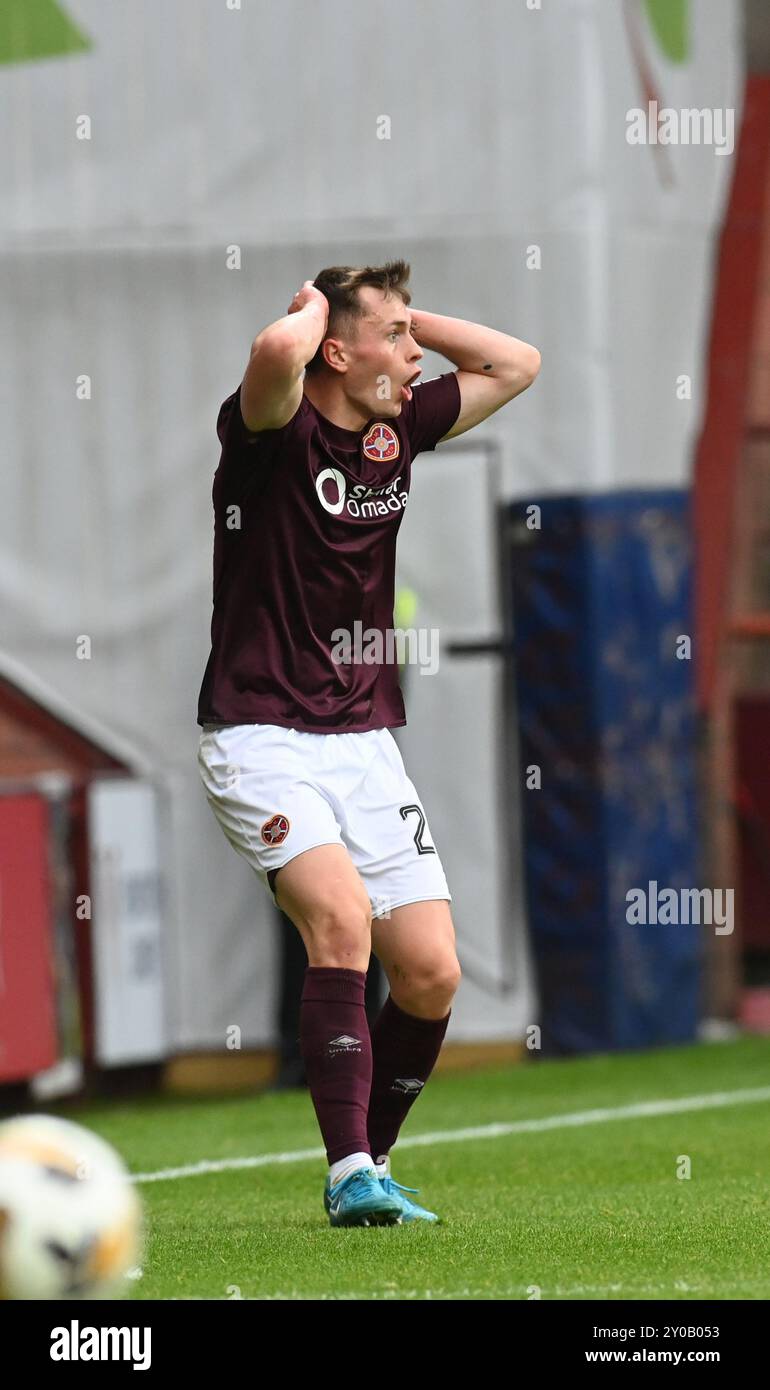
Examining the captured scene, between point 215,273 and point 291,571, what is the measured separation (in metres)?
5.91

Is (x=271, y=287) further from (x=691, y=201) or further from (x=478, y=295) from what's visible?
(x=691, y=201)

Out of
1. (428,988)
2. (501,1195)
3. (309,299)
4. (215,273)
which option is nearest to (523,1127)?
(501,1195)

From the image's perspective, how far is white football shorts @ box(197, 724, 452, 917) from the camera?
5129 millimetres

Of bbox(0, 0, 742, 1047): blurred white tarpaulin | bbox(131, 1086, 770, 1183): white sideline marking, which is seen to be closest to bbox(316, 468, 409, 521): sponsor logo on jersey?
bbox(131, 1086, 770, 1183): white sideline marking

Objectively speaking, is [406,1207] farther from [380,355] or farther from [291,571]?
[380,355]

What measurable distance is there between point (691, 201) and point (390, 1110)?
701 centimetres

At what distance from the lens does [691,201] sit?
37.5 ft

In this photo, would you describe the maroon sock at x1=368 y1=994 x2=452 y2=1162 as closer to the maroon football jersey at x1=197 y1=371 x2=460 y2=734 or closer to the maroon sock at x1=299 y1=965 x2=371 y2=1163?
the maroon sock at x1=299 y1=965 x2=371 y2=1163

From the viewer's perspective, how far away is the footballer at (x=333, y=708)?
5086 mm

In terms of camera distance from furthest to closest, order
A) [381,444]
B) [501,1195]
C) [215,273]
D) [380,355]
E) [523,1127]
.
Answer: [215,273] < [523,1127] < [501,1195] < [381,444] < [380,355]

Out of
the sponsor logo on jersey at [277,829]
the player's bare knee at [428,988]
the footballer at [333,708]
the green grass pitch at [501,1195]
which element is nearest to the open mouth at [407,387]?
the footballer at [333,708]

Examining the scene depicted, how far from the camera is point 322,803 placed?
17.1ft

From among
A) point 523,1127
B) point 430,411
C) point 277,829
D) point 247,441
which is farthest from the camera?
point 523,1127

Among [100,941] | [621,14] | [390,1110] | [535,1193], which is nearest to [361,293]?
[390,1110]
